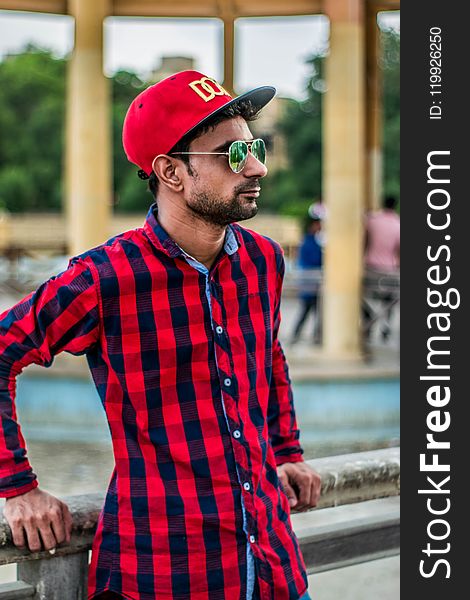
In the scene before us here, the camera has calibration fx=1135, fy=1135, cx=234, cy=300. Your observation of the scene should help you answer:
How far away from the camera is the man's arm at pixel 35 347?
97.2 inches

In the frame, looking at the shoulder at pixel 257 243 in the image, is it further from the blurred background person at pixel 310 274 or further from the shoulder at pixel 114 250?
the blurred background person at pixel 310 274

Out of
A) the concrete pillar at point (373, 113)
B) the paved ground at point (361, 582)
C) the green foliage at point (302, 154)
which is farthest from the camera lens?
the green foliage at point (302, 154)

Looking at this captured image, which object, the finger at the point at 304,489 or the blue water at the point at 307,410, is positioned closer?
the finger at the point at 304,489

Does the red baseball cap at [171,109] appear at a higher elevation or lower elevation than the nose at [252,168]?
higher

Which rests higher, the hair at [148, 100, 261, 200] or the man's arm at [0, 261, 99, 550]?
the hair at [148, 100, 261, 200]

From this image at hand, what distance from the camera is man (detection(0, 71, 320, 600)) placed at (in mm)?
2471

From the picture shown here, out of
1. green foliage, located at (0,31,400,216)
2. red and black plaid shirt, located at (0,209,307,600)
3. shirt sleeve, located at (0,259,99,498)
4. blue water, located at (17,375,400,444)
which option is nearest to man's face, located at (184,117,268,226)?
red and black plaid shirt, located at (0,209,307,600)

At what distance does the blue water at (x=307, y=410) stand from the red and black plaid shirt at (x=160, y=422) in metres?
8.78

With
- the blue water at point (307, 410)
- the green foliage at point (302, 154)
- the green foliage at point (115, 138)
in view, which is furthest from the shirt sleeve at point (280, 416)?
the green foliage at point (302, 154)

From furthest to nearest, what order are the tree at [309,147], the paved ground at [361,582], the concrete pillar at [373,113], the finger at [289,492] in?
the tree at [309,147]
the concrete pillar at [373,113]
the paved ground at [361,582]
the finger at [289,492]

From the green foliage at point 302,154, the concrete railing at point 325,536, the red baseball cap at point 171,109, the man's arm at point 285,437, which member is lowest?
the concrete railing at point 325,536

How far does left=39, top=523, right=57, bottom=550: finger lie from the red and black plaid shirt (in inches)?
3.7

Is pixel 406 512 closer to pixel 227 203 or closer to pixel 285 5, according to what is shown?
pixel 227 203

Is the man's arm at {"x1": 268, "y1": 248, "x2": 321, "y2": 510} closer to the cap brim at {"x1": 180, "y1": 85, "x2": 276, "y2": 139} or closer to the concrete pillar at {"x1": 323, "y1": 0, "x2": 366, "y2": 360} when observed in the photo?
the cap brim at {"x1": 180, "y1": 85, "x2": 276, "y2": 139}
